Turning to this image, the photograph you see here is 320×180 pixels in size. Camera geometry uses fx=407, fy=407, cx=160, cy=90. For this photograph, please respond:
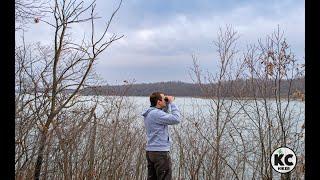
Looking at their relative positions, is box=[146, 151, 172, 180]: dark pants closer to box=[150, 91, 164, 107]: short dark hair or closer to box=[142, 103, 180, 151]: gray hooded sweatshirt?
box=[142, 103, 180, 151]: gray hooded sweatshirt

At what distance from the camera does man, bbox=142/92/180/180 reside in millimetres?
5078

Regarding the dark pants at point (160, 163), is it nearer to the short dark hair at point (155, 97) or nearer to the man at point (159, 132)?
the man at point (159, 132)

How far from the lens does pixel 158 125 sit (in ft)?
16.8

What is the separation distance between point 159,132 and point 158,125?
3.5 inches

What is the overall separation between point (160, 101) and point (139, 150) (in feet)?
6.98

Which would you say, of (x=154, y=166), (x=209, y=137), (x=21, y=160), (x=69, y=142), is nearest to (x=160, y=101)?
(x=154, y=166)

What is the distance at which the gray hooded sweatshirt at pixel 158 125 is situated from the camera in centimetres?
505

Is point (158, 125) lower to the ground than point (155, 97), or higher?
lower

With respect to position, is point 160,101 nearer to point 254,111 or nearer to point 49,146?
point 49,146

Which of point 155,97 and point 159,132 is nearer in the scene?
point 159,132

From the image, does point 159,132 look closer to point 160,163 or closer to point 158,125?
point 158,125

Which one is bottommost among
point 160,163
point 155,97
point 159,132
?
point 160,163

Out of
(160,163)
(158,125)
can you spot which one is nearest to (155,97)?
(158,125)

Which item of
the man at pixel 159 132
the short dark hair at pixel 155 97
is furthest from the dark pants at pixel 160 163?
the short dark hair at pixel 155 97
